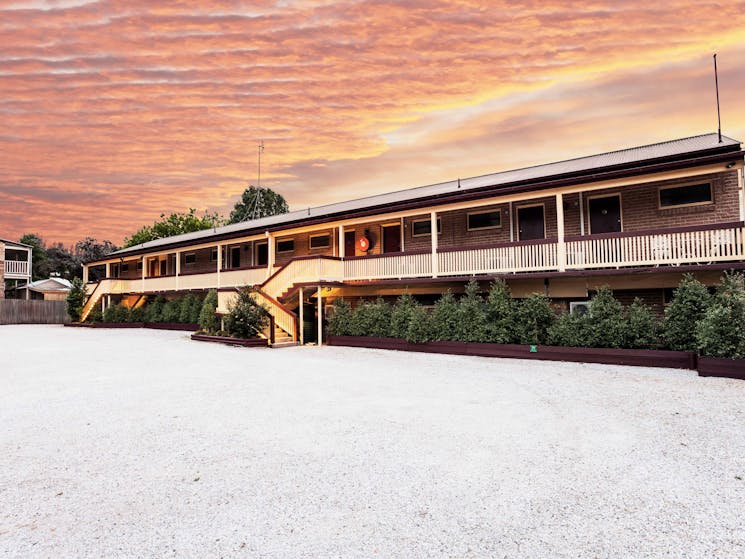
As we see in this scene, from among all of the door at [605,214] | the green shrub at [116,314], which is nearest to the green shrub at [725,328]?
the door at [605,214]

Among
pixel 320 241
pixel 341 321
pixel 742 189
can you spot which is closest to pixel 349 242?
pixel 320 241

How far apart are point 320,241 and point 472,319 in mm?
10801

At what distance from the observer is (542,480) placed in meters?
4.05

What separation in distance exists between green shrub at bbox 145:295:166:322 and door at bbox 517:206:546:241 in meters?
20.6

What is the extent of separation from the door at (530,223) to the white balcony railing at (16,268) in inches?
1720

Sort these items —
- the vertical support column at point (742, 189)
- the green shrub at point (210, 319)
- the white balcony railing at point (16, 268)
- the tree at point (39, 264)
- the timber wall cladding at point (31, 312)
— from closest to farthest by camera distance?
the vertical support column at point (742, 189) → the green shrub at point (210, 319) → the timber wall cladding at point (31, 312) → the white balcony railing at point (16, 268) → the tree at point (39, 264)

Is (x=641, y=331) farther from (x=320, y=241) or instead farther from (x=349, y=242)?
(x=320, y=241)

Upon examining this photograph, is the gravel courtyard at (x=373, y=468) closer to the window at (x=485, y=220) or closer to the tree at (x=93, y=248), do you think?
the window at (x=485, y=220)

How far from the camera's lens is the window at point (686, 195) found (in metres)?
13.0

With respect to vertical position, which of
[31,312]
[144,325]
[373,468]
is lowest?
[373,468]

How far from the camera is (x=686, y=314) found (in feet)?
33.3

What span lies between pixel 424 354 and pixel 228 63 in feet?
41.0

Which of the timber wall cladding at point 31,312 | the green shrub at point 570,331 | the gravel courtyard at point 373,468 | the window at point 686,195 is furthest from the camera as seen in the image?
the timber wall cladding at point 31,312

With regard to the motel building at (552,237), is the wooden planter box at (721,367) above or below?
below
